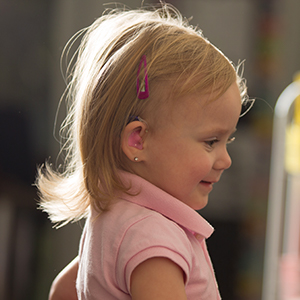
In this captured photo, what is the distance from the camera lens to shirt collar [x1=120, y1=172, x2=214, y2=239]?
0.50 m

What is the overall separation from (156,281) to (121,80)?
0.22 metres

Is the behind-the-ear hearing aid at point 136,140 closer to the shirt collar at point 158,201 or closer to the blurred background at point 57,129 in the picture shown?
the shirt collar at point 158,201

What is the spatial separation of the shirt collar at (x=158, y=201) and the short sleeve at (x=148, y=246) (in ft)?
0.09

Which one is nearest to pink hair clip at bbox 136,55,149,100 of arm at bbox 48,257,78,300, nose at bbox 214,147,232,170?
nose at bbox 214,147,232,170

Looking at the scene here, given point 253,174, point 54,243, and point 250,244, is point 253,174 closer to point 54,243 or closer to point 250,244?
point 250,244

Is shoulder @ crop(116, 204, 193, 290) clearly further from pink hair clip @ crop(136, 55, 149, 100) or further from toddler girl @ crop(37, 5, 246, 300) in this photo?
pink hair clip @ crop(136, 55, 149, 100)

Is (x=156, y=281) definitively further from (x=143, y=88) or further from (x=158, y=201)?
(x=143, y=88)

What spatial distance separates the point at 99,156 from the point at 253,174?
53.3 inches

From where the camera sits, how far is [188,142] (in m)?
0.51

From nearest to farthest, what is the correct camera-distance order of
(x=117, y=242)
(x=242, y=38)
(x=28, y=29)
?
(x=117, y=242) < (x=28, y=29) < (x=242, y=38)

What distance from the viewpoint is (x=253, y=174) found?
70.2 inches

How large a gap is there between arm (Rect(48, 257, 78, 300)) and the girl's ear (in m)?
0.22

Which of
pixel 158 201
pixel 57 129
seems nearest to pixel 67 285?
pixel 158 201

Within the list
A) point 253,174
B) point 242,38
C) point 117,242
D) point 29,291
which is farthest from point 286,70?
point 117,242
